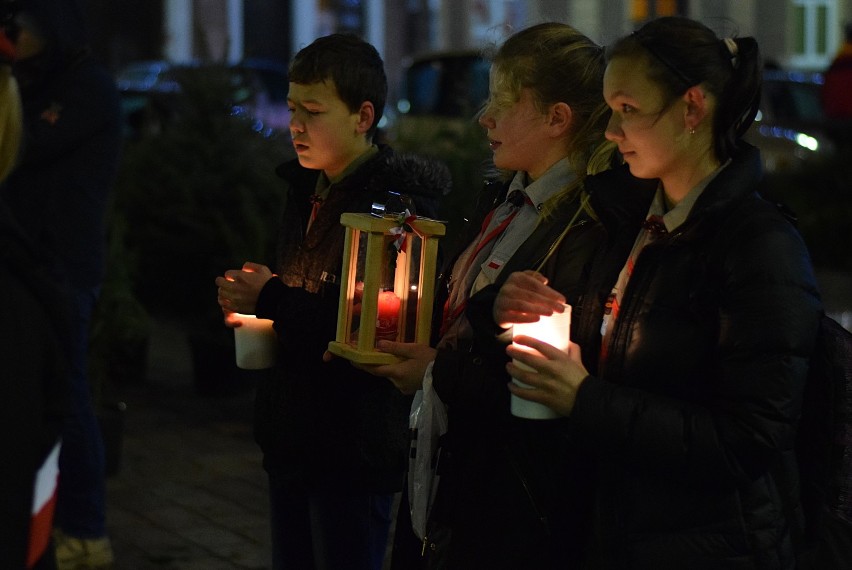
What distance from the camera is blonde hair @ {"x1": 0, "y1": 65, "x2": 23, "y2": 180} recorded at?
2209mm

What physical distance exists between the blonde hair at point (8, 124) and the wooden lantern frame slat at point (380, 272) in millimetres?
1039

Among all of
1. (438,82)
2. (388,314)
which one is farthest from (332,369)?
(438,82)

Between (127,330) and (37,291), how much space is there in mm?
4473

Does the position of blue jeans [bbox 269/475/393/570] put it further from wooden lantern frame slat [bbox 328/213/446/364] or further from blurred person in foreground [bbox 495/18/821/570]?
blurred person in foreground [bbox 495/18/821/570]

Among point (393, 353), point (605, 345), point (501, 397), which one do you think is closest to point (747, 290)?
point (605, 345)

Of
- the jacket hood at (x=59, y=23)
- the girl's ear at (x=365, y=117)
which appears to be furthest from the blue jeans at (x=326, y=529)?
the jacket hood at (x=59, y=23)

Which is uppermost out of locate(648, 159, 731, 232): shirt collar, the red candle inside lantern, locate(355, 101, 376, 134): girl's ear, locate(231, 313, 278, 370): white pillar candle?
locate(355, 101, 376, 134): girl's ear

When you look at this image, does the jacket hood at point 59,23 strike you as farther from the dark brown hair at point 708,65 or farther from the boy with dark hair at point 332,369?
the dark brown hair at point 708,65

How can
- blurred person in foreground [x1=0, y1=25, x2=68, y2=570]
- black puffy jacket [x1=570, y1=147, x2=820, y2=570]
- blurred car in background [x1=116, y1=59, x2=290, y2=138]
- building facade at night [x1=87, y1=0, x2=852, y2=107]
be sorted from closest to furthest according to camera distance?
blurred person in foreground [x1=0, y1=25, x2=68, y2=570], black puffy jacket [x1=570, y1=147, x2=820, y2=570], blurred car in background [x1=116, y1=59, x2=290, y2=138], building facade at night [x1=87, y1=0, x2=852, y2=107]

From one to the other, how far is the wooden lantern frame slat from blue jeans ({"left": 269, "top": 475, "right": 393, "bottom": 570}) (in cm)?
53

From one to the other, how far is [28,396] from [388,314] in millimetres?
1274

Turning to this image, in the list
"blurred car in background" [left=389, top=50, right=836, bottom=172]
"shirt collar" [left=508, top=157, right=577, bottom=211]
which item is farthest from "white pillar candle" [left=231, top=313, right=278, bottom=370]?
"blurred car in background" [left=389, top=50, right=836, bottom=172]

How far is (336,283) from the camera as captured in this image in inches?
139

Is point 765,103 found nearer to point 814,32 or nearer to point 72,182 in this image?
point 814,32
